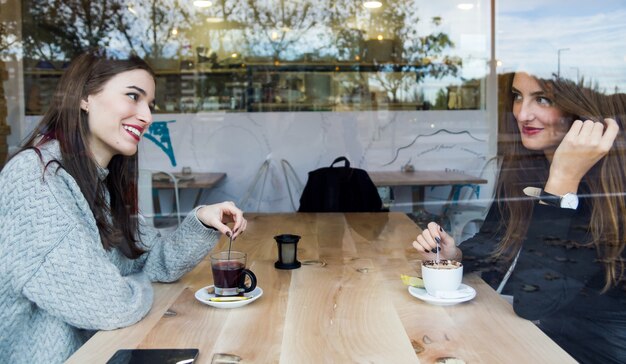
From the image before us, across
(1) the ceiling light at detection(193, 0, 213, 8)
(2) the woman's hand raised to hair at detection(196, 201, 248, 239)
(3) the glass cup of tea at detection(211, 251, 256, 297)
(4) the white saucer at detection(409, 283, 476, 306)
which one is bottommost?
(4) the white saucer at detection(409, 283, 476, 306)

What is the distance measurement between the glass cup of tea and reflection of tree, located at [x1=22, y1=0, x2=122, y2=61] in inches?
159

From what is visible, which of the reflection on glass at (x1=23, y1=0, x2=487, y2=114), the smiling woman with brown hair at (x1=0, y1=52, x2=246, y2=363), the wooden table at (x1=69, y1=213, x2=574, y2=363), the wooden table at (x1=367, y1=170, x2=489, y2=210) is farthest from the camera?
the reflection on glass at (x1=23, y1=0, x2=487, y2=114)

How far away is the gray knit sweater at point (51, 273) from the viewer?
38.2 inches

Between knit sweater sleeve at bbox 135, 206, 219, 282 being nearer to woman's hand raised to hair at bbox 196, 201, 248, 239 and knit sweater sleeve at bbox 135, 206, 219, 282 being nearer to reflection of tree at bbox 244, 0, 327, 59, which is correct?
woman's hand raised to hair at bbox 196, 201, 248, 239

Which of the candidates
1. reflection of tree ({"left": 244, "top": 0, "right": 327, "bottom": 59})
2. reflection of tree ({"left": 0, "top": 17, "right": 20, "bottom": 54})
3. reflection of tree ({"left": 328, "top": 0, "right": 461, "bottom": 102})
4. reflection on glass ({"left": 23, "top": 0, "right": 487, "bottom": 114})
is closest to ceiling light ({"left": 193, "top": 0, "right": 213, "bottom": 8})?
reflection on glass ({"left": 23, "top": 0, "right": 487, "bottom": 114})

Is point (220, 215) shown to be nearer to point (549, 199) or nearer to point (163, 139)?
point (549, 199)

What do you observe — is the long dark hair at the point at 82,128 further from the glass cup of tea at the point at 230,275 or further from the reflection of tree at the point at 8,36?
the reflection of tree at the point at 8,36

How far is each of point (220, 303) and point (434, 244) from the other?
0.48m

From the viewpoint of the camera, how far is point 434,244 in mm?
1291

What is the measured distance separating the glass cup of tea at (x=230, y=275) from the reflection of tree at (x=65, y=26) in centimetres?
403

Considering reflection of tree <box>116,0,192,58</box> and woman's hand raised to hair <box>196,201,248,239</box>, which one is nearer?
woman's hand raised to hair <box>196,201,248,239</box>

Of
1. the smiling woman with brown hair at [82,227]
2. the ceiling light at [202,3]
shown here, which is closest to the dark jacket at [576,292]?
the smiling woman with brown hair at [82,227]

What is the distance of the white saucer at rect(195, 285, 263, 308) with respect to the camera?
3.50 feet

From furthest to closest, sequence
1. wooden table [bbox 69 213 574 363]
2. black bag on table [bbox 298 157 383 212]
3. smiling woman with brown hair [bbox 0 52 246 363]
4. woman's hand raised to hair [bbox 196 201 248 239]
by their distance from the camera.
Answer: black bag on table [bbox 298 157 383 212], woman's hand raised to hair [bbox 196 201 248 239], smiling woman with brown hair [bbox 0 52 246 363], wooden table [bbox 69 213 574 363]
